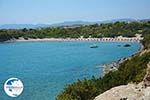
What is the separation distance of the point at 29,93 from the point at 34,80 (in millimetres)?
11025

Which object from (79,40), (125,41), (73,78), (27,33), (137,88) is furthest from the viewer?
(27,33)

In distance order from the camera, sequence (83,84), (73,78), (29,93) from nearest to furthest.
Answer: (83,84), (29,93), (73,78)

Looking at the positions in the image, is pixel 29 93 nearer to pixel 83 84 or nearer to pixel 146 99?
pixel 83 84

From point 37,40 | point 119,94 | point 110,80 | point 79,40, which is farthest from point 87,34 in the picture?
point 119,94

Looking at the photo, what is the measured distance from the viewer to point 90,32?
142000mm

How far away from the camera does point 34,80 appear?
48062mm

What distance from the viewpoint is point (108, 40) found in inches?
5118

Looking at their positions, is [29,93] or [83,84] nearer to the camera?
[83,84]

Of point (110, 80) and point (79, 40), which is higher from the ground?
point (110, 80)

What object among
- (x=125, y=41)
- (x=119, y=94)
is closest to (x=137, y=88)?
(x=119, y=94)

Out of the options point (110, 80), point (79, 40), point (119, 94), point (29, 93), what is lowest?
point (79, 40)

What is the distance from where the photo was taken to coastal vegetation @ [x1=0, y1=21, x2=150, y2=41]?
133 metres

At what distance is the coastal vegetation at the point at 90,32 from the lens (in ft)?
435

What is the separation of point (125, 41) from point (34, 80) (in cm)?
8016
